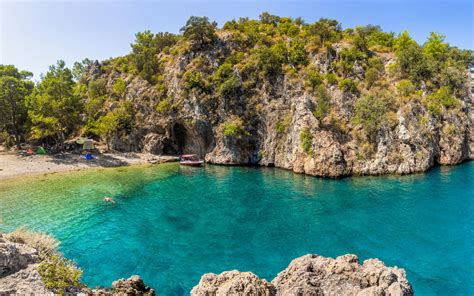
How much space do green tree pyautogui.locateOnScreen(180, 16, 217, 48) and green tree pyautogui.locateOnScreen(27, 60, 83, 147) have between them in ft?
107

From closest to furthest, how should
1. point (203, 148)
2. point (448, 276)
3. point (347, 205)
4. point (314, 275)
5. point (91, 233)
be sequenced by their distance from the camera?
point (314, 275) < point (448, 276) < point (91, 233) < point (347, 205) < point (203, 148)

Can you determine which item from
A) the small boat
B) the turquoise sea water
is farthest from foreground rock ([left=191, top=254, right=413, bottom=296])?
the small boat

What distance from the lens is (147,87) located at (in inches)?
2719

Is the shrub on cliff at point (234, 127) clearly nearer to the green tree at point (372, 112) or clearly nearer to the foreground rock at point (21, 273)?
the green tree at point (372, 112)

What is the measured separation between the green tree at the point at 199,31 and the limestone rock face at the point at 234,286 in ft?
217

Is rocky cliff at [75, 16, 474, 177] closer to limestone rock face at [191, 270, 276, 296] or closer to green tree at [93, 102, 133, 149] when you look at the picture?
green tree at [93, 102, 133, 149]

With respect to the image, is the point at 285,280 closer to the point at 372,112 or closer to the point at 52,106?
the point at 372,112

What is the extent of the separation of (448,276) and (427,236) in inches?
244

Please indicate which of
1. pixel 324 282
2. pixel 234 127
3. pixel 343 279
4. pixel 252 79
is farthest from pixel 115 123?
pixel 343 279

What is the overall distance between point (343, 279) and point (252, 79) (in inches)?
2122

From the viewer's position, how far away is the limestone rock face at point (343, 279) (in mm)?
11164

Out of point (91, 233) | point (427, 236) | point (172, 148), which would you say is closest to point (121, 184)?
point (91, 233)

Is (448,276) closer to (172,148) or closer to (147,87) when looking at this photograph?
(172,148)

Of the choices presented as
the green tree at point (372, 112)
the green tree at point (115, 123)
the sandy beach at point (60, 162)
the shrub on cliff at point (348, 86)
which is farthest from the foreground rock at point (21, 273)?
the green tree at point (115, 123)
